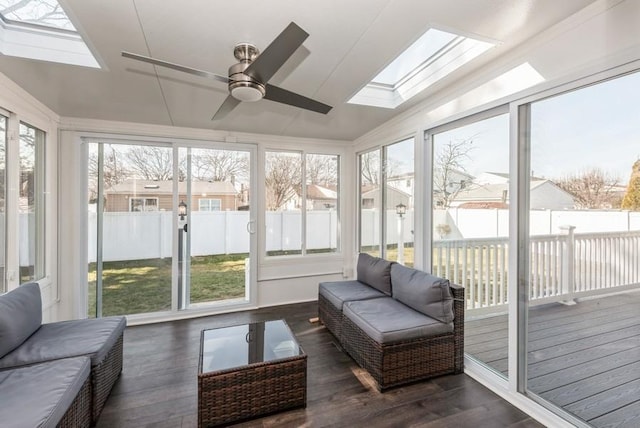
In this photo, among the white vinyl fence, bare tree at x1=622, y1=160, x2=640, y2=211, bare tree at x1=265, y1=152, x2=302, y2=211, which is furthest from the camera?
bare tree at x1=265, y1=152, x2=302, y2=211

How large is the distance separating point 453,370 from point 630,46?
241 cm

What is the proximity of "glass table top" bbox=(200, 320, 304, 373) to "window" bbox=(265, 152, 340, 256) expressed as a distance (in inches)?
70.1

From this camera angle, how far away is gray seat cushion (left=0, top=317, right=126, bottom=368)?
6.07 feet

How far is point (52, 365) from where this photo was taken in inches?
68.4

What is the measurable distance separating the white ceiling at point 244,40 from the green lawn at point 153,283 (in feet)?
6.17

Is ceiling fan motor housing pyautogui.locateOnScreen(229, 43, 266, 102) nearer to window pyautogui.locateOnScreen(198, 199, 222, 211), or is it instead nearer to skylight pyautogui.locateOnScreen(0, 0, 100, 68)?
skylight pyautogui.locateOnScreen(0, 0, 100, 68)

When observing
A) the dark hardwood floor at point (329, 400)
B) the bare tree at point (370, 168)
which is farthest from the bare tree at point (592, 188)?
the bare tree at point (370, 168)

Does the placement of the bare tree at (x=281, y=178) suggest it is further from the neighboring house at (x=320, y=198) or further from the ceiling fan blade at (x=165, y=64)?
the ceiling fan blade at (x=165, y=64)

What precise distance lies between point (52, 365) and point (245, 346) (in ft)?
3.76

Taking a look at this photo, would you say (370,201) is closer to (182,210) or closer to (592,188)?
(182,210)

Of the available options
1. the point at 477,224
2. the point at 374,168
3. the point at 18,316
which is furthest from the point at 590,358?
the point at 18,316

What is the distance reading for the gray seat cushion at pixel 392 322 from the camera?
7.52 feet

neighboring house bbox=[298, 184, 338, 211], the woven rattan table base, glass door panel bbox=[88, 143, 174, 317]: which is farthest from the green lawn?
the woven rattan table base

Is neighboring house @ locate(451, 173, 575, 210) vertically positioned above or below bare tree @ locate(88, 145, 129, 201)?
below
